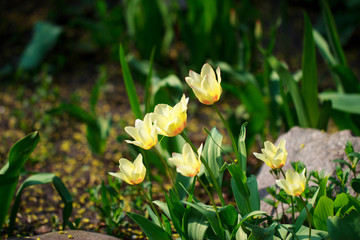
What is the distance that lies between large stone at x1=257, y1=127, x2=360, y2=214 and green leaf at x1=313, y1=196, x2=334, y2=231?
313mm

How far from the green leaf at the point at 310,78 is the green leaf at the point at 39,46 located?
202cm

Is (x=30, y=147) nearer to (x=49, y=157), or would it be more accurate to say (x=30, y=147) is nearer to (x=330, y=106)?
(x=49, y=157)

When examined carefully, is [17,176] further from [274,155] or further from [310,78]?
[310,78]

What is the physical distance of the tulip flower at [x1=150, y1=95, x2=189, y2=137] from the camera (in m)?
1.15

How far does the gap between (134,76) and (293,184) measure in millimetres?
2206

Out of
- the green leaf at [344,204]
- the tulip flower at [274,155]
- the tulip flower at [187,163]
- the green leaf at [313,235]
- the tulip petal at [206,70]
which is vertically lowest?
the green leaf at [313,235]

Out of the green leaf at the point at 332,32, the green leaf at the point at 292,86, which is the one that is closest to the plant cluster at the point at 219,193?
the green leaf at the point at 292,86

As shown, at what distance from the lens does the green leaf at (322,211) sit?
51.2 inches

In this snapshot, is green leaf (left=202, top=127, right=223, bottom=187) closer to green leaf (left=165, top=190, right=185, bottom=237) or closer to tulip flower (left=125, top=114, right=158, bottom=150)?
green leaf (left=165, top=190, right=185, bottom=237)

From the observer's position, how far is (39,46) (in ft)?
10.8

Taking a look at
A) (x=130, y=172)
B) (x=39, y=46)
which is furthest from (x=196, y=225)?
(x=39, y=46)

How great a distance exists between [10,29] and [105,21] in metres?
1.09

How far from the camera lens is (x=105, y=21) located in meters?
3.17

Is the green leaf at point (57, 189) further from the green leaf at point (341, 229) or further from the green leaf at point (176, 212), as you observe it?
the green leaf at point (341, 229)
